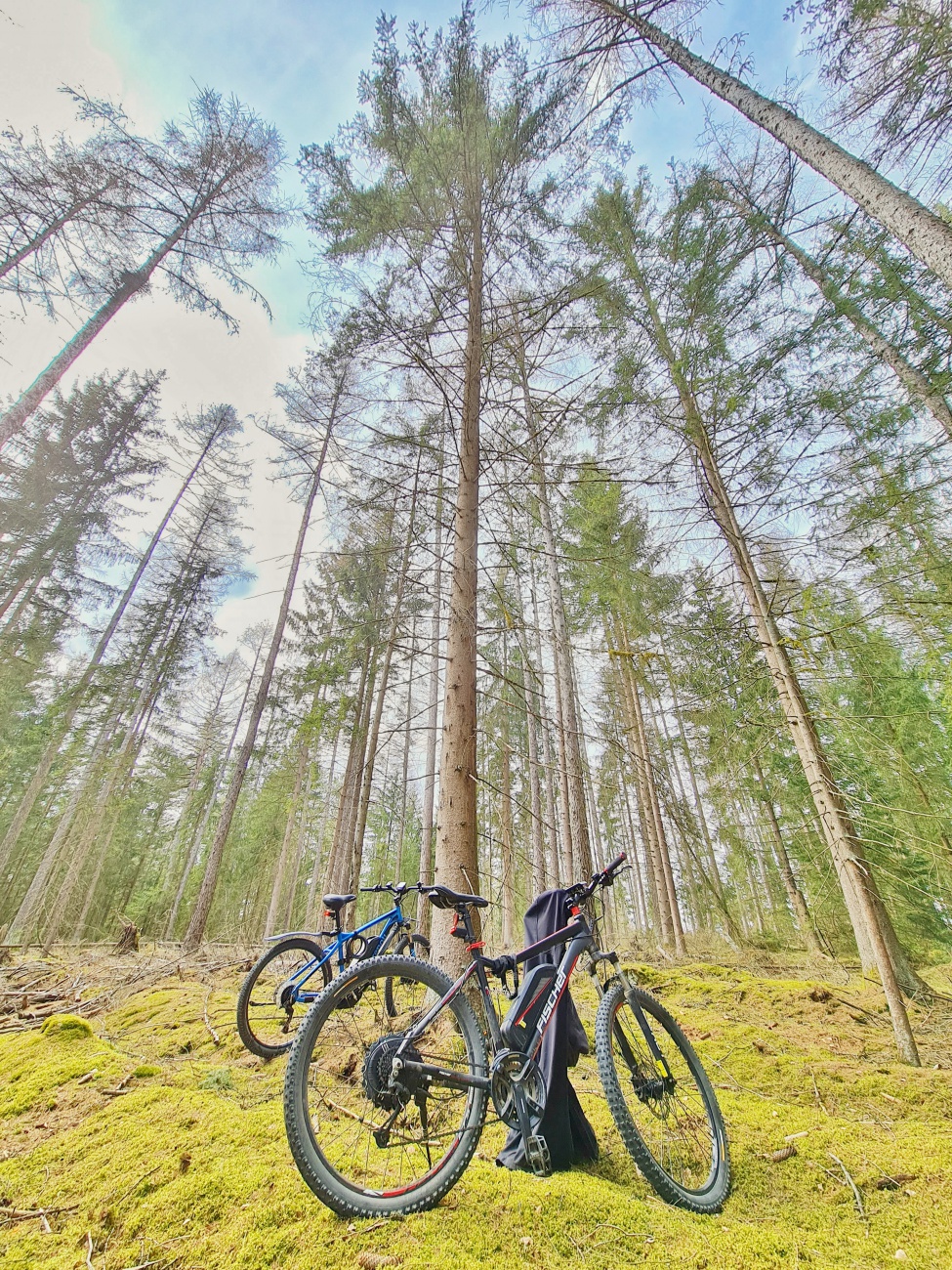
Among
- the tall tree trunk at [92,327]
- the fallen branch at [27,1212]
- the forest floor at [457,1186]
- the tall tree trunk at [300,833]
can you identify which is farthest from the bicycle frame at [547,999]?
the tall tree trunk at [300,833]

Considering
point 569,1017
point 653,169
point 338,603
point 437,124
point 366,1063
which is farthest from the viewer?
point 338,603

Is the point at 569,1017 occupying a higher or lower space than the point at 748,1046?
higher

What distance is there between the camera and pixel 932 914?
8.99 m

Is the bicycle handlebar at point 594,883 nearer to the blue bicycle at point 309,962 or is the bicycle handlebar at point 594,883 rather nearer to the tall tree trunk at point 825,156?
the blue bicycle at point 309,962

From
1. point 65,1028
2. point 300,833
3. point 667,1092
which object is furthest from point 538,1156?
point 300,833

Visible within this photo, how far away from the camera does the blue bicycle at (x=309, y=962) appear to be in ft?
10.5

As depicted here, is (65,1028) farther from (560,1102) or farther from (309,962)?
(560,1102)

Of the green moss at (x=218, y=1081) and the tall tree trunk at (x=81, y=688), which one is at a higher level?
the tall tree trunk at (x=81, y=688)

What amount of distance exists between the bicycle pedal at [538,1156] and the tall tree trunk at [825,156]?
5.85 m

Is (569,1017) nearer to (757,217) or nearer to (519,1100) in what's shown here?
(519,1100)

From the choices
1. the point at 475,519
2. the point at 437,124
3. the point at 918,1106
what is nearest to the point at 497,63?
the point at 437,124

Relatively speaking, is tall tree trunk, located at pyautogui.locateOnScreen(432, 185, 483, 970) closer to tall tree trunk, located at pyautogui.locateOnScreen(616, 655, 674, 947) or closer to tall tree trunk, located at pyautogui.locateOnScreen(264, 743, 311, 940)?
tall tree trunk, located at pyautogui.locateOnScreen(616, 655, 674, 947)

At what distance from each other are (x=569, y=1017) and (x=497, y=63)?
9257 millimetres

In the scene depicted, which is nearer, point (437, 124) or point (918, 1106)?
point (918, 1106)
